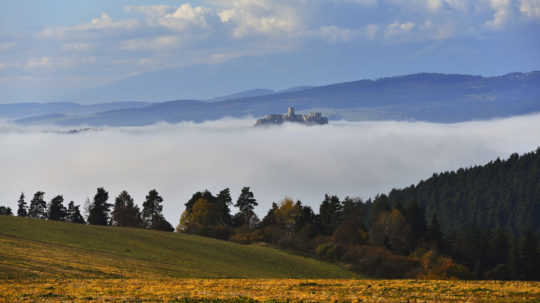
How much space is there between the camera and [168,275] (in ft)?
141

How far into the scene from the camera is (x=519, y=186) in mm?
174125

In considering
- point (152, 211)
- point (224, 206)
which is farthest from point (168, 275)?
point (224, 206)

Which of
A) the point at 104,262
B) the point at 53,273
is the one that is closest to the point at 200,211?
the point at 104,262

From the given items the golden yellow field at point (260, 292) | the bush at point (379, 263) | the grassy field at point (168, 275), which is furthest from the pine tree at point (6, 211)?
the golden yellow field at point (260, 292)

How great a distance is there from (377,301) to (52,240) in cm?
4398

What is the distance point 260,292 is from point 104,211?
76.5 m

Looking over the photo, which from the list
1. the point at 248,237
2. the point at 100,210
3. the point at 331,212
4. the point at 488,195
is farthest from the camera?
the point at 488,195

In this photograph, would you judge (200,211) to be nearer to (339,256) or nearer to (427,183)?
(339,256)

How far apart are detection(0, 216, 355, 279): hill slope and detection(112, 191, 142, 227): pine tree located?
30.1 m

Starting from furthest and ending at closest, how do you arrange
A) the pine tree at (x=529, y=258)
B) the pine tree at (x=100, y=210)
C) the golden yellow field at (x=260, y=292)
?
the pine tree at (x=100, y=210) → the pine tree at (x=529, y=258) → the golden yellow field at (x=260, y=292)

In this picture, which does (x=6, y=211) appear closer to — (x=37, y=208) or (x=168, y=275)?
(x=37, y=208)

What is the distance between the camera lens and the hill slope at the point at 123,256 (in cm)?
4125

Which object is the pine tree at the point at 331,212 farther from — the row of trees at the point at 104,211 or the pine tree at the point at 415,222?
the row of trees at the point at 104,211

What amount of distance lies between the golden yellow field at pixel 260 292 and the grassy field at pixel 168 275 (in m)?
0.05
